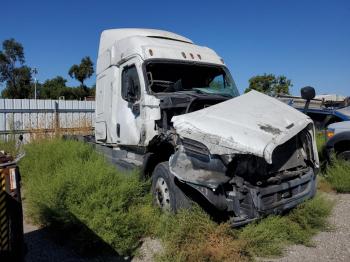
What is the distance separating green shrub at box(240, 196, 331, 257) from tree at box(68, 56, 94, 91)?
135 ft

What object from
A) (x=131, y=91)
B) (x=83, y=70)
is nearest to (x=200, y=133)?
(x=131, y=91)

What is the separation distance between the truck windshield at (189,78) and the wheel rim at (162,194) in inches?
64.5

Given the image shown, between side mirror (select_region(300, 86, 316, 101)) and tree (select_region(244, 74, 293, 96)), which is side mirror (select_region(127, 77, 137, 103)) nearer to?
side mirror (select_region(300, 86, 316, 101))

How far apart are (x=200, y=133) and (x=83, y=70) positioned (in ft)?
137

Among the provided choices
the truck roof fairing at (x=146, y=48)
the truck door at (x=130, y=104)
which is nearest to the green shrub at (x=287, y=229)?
the truck door at (x=130, y=104)

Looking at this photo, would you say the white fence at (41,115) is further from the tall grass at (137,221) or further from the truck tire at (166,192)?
the truck tire at (166,192)

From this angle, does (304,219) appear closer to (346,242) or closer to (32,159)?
(346,242)

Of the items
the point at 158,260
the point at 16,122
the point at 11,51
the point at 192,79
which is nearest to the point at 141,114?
the point at 192,79

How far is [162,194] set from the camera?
17.0 ft

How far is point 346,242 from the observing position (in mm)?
4664

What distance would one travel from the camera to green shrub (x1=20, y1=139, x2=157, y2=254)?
4336 mm

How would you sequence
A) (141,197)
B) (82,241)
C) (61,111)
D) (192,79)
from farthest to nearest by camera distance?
(61,111) → (192,79) → (141,197) → (82,241)

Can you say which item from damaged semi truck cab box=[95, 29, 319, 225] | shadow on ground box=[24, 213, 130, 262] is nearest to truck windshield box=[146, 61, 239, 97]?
damaged semi truck cab box=[95, 29, 319, 225]

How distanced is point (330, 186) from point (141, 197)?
4.00 m
